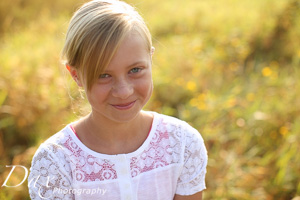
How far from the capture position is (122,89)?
4.81 feet

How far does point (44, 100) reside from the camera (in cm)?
330

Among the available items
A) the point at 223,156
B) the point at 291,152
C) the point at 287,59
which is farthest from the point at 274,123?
the point at 287,59

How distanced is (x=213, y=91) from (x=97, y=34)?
2403mm

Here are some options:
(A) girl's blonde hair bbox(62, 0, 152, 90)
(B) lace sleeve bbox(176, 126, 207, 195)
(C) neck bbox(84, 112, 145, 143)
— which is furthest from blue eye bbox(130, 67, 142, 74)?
Answer: (B) lace sleeve bbox(176, 126, 207, 195)

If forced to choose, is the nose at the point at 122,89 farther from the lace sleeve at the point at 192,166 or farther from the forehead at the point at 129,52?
the lace sleeve at the point at 192,166

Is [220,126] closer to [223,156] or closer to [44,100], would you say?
[223,156]

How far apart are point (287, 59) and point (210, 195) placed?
2.78 metres

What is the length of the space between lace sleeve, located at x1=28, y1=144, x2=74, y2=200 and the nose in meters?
0.35

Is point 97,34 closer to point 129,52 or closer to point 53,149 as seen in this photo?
point 129,52

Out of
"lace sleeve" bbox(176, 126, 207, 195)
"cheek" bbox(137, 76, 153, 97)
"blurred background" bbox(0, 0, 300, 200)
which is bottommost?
"blurred background" bbox(0, 0, 300, 200)

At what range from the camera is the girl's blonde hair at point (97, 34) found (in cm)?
143

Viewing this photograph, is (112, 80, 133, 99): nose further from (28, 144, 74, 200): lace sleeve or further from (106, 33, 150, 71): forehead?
(28, 144, 74, 200): lace sleeve

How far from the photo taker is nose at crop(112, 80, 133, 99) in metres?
1.46

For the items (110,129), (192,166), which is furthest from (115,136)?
(192,166)
